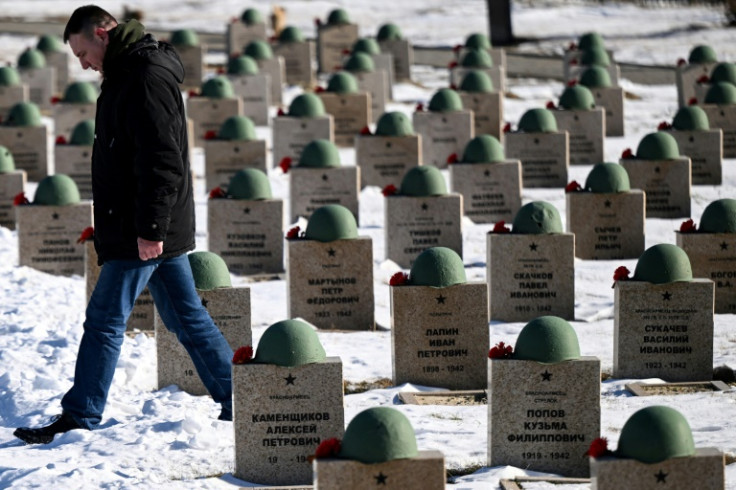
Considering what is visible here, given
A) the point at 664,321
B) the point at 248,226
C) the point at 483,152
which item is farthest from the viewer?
the point at 483,152

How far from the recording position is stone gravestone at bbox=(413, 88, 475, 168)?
16031 mm

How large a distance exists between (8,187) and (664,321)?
6.46 meters

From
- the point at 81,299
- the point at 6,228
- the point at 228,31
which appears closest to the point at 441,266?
the point at 81,299

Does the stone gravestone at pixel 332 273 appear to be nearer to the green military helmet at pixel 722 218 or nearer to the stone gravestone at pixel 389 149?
the green military helmet at pixel 722 218

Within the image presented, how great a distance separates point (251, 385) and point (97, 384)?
3.13 feet

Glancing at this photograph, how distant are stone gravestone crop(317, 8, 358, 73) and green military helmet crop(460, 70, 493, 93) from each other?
5746 millimetres

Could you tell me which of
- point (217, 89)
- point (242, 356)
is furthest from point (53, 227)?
point (217, 89)

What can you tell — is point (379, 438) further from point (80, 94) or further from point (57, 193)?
point (80, 94)

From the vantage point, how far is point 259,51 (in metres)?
20.8

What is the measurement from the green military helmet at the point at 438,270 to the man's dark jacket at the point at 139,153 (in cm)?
176

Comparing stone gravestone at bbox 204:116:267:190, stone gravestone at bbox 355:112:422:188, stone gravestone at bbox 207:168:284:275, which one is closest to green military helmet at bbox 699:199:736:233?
stone gravestone at bbox 207:168:284:275

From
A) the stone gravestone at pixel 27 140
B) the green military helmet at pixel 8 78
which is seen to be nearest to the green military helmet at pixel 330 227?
the stone gravestone at pixel 27 140

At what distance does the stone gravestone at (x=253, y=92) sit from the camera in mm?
19078

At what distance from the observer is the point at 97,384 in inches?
321
